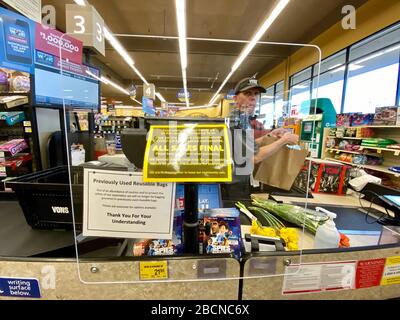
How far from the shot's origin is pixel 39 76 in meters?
1.24

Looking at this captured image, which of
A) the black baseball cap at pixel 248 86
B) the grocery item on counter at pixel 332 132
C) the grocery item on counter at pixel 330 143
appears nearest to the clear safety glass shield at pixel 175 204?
the black baseball cap at pixel 248 86

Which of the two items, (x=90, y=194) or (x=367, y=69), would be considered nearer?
(x=90, y=194)

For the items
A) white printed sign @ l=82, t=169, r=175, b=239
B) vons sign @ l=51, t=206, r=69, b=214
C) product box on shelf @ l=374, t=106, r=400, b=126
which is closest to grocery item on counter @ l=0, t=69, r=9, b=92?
vons sign @ l=51, t=206, r=69, b=214

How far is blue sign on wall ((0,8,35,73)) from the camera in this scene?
4.18 ft

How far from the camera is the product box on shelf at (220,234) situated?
2.15 feet

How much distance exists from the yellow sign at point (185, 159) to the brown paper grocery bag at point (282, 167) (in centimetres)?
70

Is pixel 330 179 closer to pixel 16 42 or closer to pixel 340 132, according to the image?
pixel 16 42

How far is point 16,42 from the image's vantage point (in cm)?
131

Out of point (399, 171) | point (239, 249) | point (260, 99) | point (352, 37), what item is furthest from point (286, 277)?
point (352, 37)

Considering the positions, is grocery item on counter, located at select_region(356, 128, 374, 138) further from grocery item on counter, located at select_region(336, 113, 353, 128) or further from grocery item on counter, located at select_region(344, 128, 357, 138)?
grocery item on counter, located at select_region(336, 113, 353, 128)

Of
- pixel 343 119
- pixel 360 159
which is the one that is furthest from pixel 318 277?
→ pixel 343 119

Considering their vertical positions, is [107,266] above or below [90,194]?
below

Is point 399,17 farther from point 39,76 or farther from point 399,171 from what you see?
point 39,76
